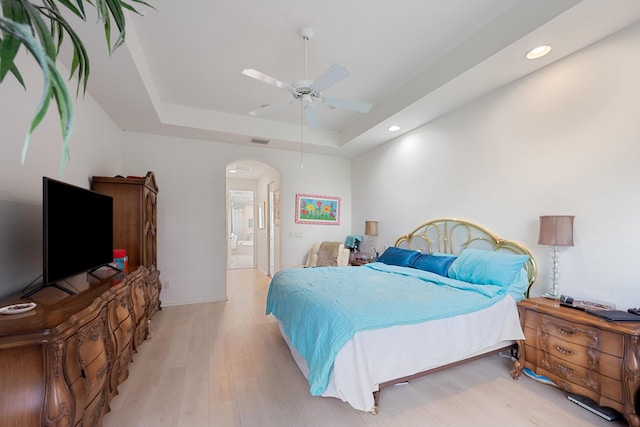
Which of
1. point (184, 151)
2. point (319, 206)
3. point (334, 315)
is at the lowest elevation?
point (334, 315)

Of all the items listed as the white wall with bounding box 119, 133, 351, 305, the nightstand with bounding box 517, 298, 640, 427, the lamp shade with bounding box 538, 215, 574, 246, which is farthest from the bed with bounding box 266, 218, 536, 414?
the white wall with bounding box 119, 133, 351, 305

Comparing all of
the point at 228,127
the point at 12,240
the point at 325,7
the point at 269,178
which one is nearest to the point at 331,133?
the point at 228,127

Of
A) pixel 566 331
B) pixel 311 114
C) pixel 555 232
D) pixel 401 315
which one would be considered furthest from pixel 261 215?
pixel 566 331

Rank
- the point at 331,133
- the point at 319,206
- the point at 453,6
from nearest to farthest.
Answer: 1. the point at 453,6
2. the point at 331,133
3. the point at 319,206

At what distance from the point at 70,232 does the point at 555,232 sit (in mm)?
3671

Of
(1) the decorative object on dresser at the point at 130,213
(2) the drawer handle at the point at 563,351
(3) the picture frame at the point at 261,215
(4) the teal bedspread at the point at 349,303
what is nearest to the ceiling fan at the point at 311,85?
(1) the decorative object on dresser at the point at 130,213

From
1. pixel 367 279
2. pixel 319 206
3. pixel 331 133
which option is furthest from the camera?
pixel 319 206

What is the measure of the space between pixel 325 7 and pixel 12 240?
9.11 ft

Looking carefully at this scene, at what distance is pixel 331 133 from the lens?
4.98 meters

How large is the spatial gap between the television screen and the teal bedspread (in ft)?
5.32

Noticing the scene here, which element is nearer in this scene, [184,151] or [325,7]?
[325,7]

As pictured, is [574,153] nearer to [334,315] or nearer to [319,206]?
[334,315]

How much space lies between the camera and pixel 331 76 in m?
2.16

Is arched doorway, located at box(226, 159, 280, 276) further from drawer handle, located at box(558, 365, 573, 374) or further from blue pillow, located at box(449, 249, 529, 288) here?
drawer handle, located at box(558, 365, 573, 374)
